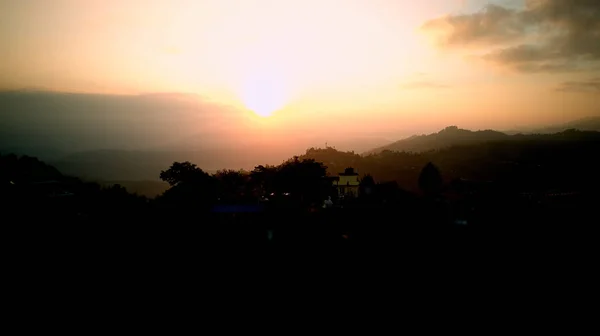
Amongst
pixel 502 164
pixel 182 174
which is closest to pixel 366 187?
pixel 182 174

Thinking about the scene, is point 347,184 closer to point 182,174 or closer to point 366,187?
point 366,187

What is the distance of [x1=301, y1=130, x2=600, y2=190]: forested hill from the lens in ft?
207

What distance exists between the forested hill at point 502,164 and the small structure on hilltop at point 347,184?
24886mm

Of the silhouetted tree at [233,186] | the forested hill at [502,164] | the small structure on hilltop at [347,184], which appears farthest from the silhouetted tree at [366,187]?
the forested hill at [502,164]

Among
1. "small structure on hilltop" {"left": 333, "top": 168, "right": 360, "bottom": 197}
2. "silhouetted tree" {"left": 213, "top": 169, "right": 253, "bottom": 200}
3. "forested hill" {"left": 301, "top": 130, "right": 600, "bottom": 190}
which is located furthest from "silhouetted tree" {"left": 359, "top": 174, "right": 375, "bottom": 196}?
→ "forested hill" {"left": 301, "top": 130, "right": 600, "bottom": 190}

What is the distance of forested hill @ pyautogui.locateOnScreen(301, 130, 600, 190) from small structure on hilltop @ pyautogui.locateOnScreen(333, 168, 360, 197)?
81.6ft

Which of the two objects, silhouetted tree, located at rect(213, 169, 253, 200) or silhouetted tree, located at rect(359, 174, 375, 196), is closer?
silhouetted tree, located at rect(213, 169, 253, 200)

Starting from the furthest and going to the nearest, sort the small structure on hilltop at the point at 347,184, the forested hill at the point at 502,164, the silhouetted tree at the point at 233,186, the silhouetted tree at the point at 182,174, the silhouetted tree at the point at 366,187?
the forested hill at the point at 502,164 < the small structure on hilltop at the point at 347,184 < the silhouetted tree at the point at 182,174 < the silhouetted tree at the point at 366,187 < the silhouetted tree at the point at 233,186

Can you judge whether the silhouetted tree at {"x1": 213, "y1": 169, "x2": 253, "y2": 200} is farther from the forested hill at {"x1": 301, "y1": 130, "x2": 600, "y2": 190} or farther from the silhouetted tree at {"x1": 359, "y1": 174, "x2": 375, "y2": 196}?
the forested hill at {"x1": 301, "y1": 130, "x2": 600, "y2": 190}

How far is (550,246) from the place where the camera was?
1692cm

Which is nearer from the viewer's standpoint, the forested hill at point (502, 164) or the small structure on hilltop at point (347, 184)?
the small structure on hilltop at point (347, 184)

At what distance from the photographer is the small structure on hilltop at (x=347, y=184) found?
41.0 meters

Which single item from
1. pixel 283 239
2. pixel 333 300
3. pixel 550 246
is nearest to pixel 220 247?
pixel 283 239

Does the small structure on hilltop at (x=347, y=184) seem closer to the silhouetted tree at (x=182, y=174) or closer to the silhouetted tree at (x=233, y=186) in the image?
the silhouetted tree at (x=233, y=186)
